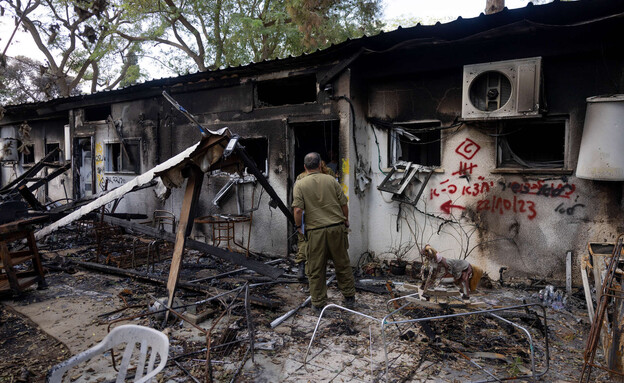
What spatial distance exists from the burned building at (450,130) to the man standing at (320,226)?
6.98 ft

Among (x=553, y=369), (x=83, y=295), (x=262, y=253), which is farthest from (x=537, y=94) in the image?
(x=83, y=295)

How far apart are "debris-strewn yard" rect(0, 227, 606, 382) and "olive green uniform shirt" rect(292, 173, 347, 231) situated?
1.30m

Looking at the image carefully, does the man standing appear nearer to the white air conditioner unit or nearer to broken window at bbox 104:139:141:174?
the white air conditioner unit

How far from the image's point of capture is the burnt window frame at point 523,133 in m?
6.01

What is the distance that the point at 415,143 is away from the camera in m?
7.25

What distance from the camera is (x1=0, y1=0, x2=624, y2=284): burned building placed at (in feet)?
18.8

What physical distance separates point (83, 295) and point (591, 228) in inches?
323

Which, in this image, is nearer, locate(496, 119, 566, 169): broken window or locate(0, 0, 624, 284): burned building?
locate(0, 0, 624, 284): burned building

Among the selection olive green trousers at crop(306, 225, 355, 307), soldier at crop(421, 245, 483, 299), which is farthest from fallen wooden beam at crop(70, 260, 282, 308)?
soldier at crop(421, 245, 483, 299)

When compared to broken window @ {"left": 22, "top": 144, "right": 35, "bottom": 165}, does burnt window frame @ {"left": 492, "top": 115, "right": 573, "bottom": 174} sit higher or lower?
lower

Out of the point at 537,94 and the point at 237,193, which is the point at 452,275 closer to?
the point at 537,94

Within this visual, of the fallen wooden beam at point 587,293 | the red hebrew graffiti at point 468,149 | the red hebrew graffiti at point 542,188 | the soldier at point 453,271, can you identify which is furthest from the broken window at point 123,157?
the fallen wooden beam at point 587,293

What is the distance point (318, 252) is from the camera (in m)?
5.03

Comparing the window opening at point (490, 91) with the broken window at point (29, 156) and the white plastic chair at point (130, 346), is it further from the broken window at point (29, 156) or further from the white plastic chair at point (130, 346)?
the broken window at point (29, 156)
